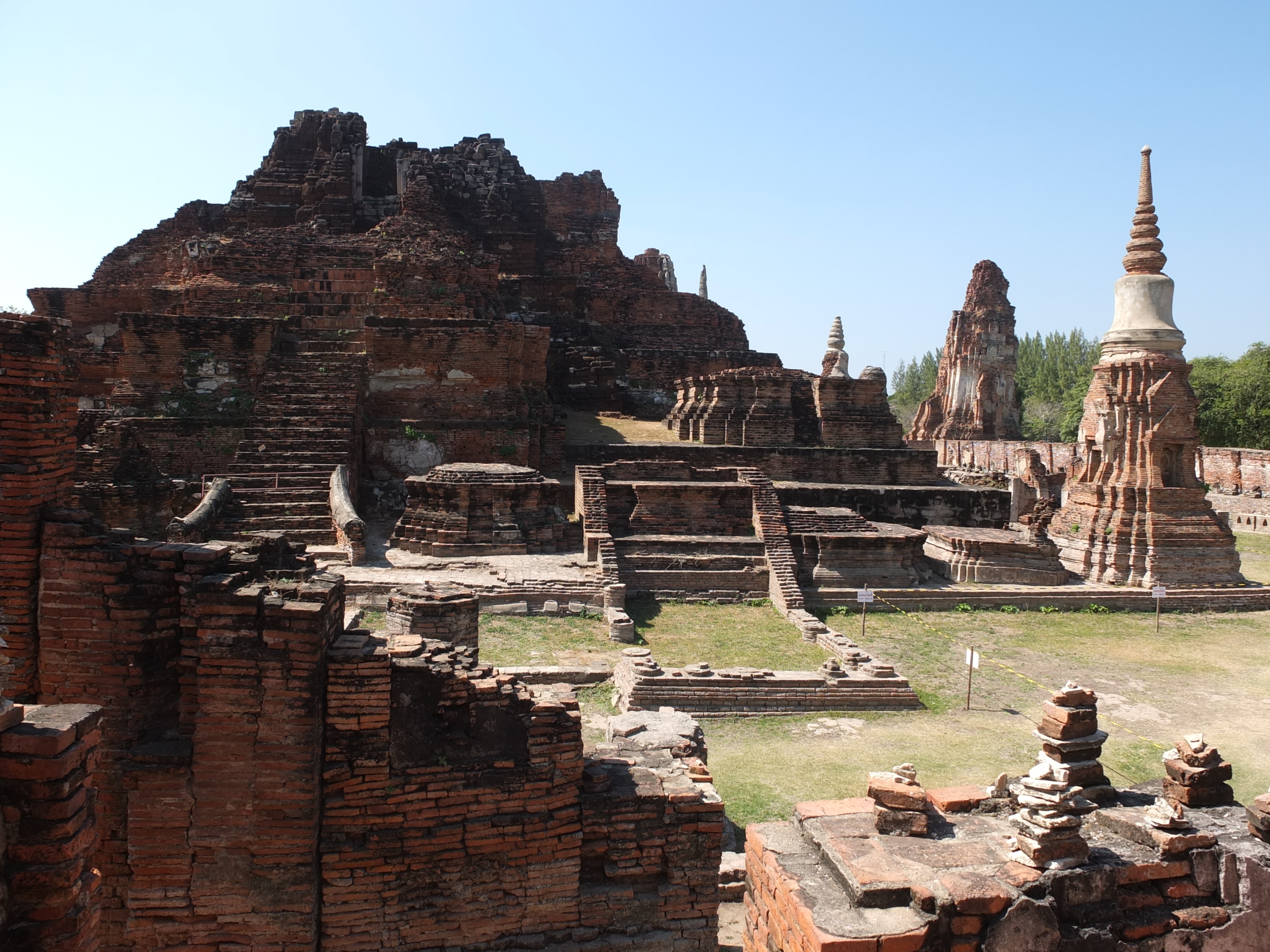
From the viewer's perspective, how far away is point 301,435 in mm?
14617

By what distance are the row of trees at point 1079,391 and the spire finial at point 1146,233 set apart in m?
2.23

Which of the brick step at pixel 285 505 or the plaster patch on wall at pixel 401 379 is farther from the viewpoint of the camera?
the plaster patch on wall at pixel 401 379

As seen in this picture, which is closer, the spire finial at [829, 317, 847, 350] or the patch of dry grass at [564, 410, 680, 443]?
the patch of dry grass at [564, 410, 680, 443]

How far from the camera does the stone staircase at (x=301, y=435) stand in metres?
13.2

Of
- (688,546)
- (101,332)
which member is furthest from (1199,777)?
(101,332)

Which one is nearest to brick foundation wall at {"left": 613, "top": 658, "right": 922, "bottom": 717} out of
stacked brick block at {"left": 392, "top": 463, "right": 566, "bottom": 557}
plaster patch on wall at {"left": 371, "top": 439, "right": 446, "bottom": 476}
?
stacked brick block at {"left": 392, "top": 463, "right": 566, "bottom": 557}

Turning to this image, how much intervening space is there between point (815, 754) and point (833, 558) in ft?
20.3

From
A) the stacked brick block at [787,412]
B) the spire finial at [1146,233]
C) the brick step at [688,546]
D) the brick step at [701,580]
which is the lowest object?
the brick step at [701,580]

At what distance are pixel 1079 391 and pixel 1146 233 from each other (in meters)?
43.1

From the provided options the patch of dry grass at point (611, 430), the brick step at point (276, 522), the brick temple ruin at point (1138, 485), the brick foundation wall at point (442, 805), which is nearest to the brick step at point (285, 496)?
the brick step at point (276, 522)

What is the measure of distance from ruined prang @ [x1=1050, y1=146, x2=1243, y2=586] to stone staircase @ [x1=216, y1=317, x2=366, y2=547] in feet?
45.1

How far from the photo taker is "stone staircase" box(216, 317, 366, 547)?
1321 centimetres

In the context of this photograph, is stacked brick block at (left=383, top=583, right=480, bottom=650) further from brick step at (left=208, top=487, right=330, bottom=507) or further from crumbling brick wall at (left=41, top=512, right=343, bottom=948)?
brick step at (left=208, top=487, right=330, bottom=507)

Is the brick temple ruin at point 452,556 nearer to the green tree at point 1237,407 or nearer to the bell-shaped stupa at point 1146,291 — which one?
the bell-shaped stupa at point 1146,291
